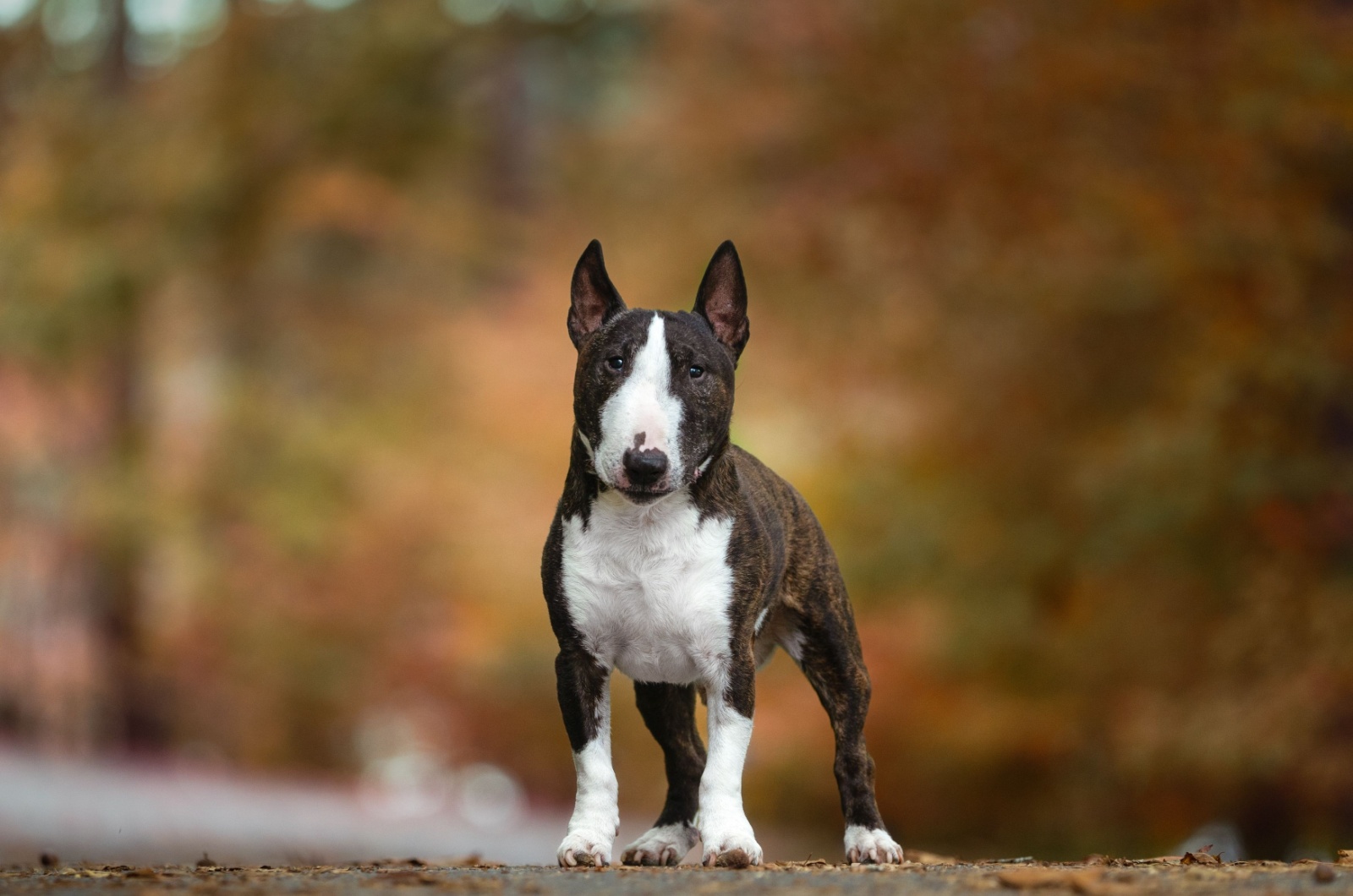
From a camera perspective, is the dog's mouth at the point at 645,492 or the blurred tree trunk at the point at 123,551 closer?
the dog's mouth at the point at 645,492

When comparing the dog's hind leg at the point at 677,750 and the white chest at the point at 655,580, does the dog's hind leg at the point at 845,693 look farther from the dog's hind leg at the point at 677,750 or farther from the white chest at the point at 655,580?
the white chest at the point at 655,580

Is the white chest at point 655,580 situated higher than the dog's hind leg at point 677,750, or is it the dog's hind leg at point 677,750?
the white chest at point 655,580

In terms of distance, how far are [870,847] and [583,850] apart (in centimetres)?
103

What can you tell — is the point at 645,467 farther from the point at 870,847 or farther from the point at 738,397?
the point at 738,397

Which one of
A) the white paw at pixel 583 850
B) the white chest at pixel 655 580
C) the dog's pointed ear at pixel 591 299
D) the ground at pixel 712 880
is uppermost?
the dog's pointed ear at pixel 591 299

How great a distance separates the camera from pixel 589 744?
5027mm

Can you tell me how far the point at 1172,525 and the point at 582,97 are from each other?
16.4 metres

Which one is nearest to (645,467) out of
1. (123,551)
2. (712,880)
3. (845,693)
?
(712,880)

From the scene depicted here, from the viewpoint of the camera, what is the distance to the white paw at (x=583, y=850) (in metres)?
4.89

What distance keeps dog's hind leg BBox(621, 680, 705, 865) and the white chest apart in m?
0.62

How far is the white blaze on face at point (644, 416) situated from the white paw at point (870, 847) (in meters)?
1.52

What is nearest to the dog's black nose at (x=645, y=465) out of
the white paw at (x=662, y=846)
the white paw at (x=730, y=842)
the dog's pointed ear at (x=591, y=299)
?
the dog's pointed ear at (x=591, y=299)

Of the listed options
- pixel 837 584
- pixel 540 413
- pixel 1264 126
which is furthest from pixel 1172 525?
pixel 540 413

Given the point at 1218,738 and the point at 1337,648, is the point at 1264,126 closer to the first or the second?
the point at 1337,648
